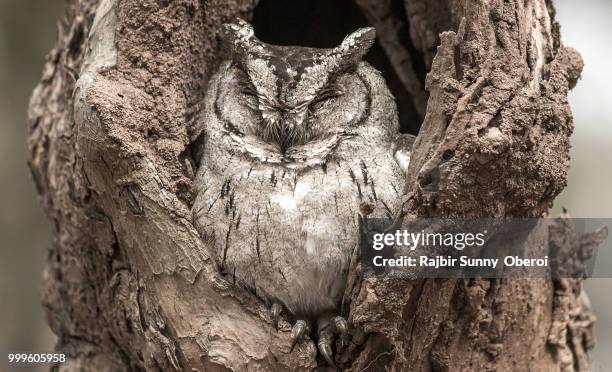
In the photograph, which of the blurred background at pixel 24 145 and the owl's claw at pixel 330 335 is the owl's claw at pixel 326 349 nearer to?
the owl's claw at pixel 330 335

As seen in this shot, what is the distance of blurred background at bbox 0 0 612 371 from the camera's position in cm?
388

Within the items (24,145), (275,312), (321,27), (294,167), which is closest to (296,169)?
(294,167)

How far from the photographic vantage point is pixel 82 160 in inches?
115

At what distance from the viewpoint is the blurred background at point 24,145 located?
12.7 ft

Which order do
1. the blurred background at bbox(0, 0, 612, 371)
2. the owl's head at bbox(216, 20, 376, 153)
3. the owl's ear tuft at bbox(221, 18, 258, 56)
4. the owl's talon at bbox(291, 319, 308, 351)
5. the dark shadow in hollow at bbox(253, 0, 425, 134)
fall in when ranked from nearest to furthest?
the owl's talon at bbox(291, 319, 308, 351) → the owl's head at bbox(216, 20, 376, 153) → the owl's ear tuft at bbox(221, 18, 258, 56) → the blurred background at bbox(0, 0, 612, 371) → the dark shadow in hollow at bbox(253, 0, 425, 134)

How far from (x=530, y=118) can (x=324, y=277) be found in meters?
0.96

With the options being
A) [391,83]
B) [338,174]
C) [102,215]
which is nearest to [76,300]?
[102,215]

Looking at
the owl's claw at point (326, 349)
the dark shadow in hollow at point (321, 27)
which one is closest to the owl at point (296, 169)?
the owl's claw at point (326, 349)

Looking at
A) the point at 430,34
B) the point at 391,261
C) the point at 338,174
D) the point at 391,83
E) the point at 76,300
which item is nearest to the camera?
the point at 391,261

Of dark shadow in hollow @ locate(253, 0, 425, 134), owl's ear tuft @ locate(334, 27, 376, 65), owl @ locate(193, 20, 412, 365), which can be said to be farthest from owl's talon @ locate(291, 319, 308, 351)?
dark shadow in hollow @ locate(253, 0, 425, 134)

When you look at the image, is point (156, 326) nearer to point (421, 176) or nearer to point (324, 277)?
point (324, 277)

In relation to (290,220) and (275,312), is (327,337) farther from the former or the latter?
(290,220)

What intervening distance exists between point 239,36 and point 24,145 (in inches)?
111

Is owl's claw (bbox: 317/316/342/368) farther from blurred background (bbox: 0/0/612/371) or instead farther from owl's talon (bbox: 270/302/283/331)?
blurred background (bbox: 0/0/612/371)
